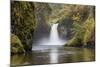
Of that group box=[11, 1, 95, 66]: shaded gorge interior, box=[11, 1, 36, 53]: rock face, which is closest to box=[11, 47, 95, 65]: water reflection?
box=[11, 1, 95, 66]: shaded gorge interior

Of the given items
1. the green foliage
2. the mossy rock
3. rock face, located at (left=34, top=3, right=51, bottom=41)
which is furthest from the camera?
the green foliage

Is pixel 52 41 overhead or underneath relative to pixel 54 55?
overhead

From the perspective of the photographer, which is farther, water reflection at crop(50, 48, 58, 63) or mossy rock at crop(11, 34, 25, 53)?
water reflection at crop(50, 48, 58, 63)

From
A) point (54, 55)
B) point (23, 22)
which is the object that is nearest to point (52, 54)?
point (54, 55)

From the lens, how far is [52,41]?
8.95 feet

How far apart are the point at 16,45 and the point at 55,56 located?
1.83 ft

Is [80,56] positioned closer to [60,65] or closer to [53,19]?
[60,65]

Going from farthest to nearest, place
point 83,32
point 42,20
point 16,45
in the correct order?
point 83,32, point 42,20, point 16,45

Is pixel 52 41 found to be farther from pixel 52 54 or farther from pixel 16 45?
pixel 16 45

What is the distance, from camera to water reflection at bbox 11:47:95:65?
2590mm

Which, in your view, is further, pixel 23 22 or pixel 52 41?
pixel 52 41

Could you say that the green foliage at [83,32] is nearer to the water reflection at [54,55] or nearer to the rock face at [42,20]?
the water reflection at [54,55]

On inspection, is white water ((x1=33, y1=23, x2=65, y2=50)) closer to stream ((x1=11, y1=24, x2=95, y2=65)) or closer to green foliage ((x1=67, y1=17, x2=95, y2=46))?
stream ((x1=11, y1=24, x2=95, y2=65))

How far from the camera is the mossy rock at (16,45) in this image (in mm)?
2543
